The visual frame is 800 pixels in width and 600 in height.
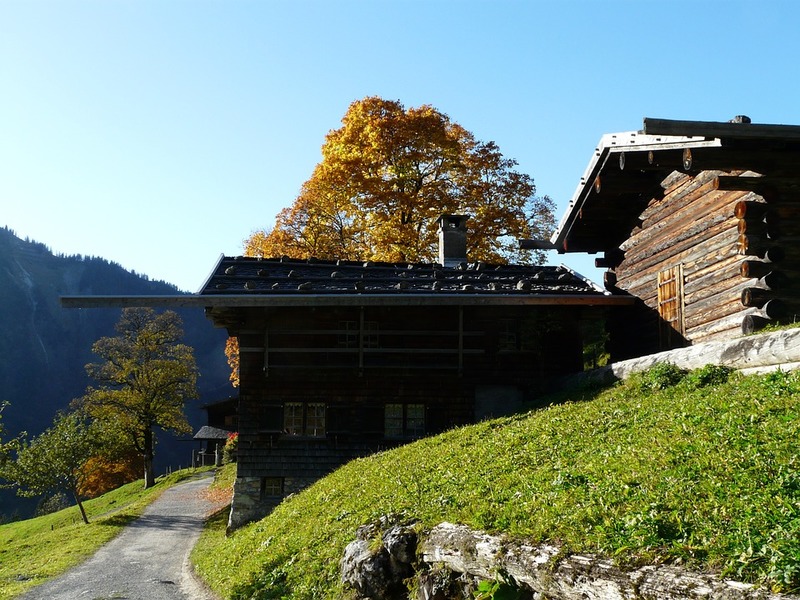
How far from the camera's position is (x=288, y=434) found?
69.2ft

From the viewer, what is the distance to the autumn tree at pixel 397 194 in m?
32.2

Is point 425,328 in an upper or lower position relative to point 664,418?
upper

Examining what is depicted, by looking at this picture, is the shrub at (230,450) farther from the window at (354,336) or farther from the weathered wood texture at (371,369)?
the window at (354,336)

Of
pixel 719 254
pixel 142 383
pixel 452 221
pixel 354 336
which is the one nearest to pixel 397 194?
pixel 452 221

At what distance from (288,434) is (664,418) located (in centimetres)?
1207

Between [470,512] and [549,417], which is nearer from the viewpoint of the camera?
[470,512]

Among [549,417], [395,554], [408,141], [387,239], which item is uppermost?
[408,141]

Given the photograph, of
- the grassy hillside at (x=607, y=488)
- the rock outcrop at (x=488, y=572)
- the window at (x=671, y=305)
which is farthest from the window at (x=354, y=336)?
the rock outcrop at (x=488, y=572)

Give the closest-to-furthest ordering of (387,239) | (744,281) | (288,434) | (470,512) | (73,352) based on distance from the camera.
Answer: (470,512), (744,281), (288,434), (387,239), (73,352)

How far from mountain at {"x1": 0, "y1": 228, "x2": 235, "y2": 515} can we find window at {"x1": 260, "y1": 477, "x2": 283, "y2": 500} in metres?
105

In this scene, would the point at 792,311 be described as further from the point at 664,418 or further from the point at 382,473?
the point at 382,473

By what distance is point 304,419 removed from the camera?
21.2m

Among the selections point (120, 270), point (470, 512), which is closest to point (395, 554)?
point (470, 512)

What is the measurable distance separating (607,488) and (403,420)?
13.2 meters
